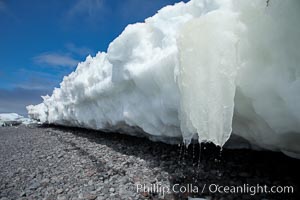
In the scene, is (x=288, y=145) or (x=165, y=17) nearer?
(x=288, y=145)

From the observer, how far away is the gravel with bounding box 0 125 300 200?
4.18 metres

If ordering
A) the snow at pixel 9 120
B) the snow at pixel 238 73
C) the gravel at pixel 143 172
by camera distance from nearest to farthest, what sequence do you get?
1. the snow at pixel 238 73
2. the gravel at pixel 143 172
3. the snow at pixel 9 120

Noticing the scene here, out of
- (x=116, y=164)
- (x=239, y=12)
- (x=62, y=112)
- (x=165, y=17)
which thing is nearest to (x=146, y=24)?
(x=165, y=17)

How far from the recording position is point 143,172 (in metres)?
5.04

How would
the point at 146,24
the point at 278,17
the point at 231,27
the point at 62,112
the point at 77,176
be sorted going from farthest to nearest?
the point at 62,112, the point at 146,24, the point at 77,176, the point at 231,27, the point at 278,17

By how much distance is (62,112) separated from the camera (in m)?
13.7

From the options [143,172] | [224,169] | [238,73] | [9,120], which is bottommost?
[143,172]

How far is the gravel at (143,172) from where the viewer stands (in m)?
4.18

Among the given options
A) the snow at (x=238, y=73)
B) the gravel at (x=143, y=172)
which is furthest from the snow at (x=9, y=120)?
the snow at (x=238, y=73)

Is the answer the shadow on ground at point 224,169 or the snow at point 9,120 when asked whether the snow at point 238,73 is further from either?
the snow at point 9,120

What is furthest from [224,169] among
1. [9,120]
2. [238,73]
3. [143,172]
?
[9,120]

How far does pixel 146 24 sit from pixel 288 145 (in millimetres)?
3813

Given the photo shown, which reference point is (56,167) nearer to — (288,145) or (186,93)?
(186,93)

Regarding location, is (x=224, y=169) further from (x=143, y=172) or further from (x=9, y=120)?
(x=9, y=120)
